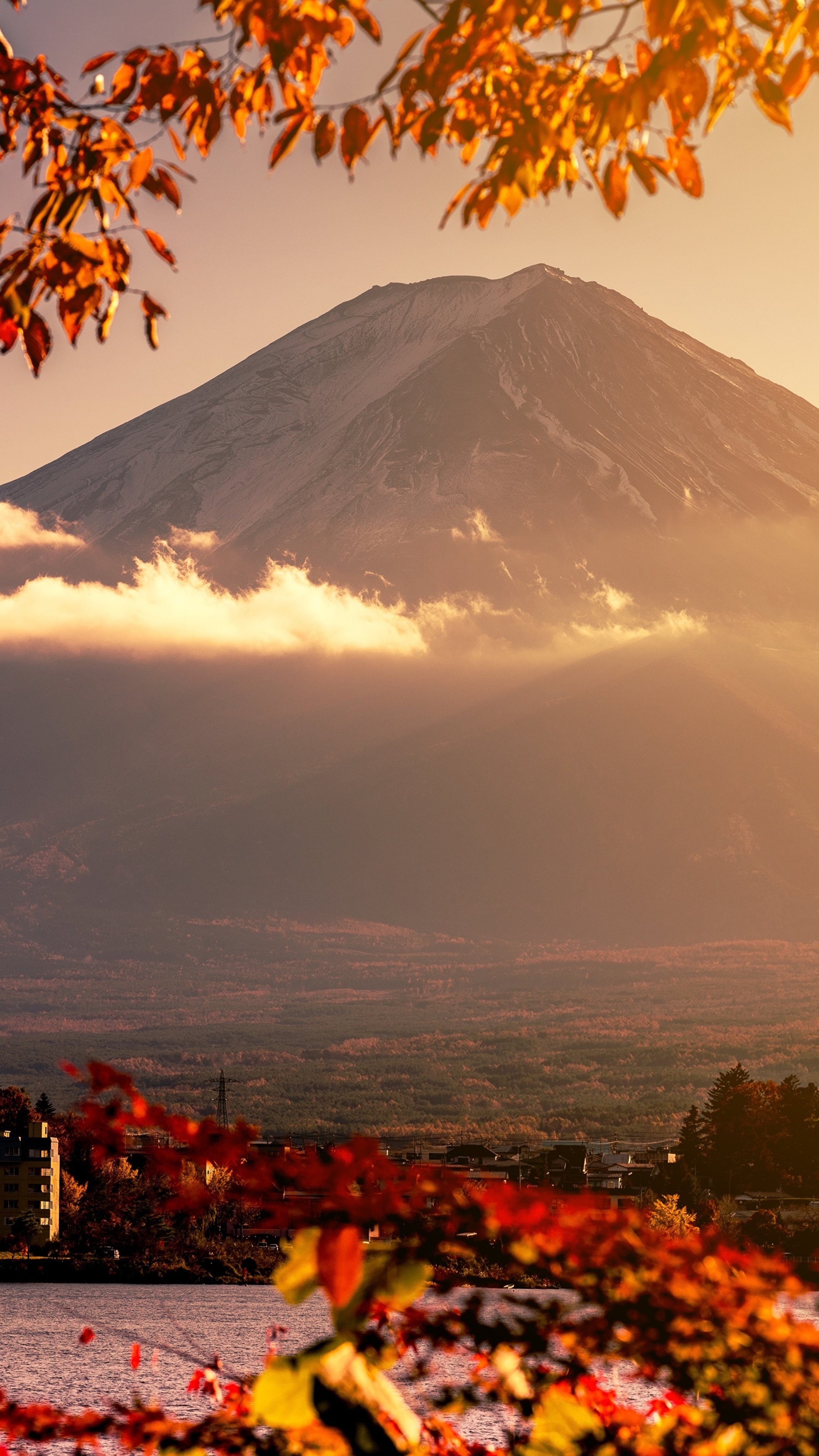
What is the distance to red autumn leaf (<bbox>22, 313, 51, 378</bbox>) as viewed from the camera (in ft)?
10.7

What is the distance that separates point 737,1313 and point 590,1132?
3840 inches

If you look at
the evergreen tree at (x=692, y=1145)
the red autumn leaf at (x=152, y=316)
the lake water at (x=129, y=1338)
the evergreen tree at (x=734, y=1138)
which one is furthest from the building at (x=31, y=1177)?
the red autumn leaf at (x=152, y=316)

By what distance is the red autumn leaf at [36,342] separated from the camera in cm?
328

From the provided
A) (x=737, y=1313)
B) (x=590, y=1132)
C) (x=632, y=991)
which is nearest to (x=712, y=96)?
(x=737, y=1313)

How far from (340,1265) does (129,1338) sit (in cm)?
2644

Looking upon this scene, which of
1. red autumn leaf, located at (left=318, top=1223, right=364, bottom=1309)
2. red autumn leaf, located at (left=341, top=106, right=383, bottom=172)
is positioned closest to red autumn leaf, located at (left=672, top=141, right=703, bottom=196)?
A: red autumn leaf, located at (left=341, top=106, right=383, bottom=172)

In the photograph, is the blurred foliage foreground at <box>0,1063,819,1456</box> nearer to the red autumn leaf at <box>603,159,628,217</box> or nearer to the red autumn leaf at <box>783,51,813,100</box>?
the red autumn leaf at <box>603,159,628,217</box>

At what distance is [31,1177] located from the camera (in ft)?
116

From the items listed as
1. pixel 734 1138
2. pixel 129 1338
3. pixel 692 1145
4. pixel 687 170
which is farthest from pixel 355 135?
pixel 692 1145

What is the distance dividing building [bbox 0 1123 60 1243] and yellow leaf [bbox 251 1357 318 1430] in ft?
114

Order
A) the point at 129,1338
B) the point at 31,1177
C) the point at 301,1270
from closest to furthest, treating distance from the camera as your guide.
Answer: the point at 301,1270 → the point at 129,1338 → the point at 31,1177

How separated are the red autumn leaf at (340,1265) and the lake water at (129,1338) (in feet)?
74.2

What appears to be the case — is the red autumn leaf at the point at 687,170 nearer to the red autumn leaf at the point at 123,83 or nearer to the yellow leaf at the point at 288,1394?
the red autumn leaf at the point at 123,83

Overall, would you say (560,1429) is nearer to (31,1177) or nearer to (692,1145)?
(31,1177)
